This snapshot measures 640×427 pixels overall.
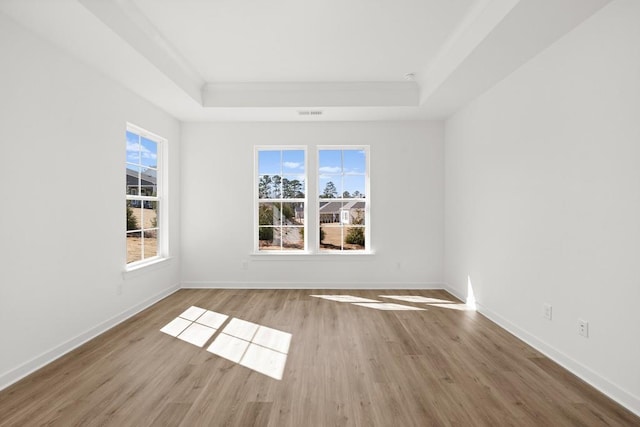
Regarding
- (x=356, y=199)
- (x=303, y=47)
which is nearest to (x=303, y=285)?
(x=356, y=199)

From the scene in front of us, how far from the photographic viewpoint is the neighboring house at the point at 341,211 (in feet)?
17.7

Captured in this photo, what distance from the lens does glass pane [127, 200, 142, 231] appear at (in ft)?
13.2

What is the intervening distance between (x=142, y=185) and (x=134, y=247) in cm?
80

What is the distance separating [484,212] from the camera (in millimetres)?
3990

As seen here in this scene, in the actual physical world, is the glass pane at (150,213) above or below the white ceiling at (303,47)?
below

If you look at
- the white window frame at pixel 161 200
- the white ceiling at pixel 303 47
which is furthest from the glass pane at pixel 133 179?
the white ceiling at pixel 303 47

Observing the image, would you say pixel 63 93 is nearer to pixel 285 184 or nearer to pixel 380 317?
pixel 285 184

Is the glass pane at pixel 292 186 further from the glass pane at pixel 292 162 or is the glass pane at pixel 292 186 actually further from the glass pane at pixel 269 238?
the glass pane at pixel 269 238

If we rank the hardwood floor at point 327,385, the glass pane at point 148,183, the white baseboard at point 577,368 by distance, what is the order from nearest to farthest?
the hardwood floor at point 327,385 < the white baseboard at point 577,368 < the glass pane at point 148,183

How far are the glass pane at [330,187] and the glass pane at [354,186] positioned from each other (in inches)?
3.8

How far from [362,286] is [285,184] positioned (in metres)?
2.02

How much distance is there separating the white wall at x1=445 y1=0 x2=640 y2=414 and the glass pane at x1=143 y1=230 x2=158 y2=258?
167 inches

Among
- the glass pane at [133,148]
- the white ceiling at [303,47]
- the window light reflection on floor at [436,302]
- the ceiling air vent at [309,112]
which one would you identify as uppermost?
the white ceiling at [303,47]

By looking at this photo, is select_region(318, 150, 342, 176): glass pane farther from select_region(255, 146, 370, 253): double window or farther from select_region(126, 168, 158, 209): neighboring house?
select_region(126, 168, 158, 209): neighboring house
